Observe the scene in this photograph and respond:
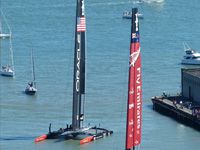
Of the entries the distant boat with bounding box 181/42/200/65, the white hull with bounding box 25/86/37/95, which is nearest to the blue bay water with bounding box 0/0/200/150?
the white hull with bounding box 25/86/37/95

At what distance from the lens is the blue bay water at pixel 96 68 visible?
183ft

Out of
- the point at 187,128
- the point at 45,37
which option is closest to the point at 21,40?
the point at 45,37

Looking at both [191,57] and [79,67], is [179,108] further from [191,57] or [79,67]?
[191,57]

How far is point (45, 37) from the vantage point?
91.4 meters

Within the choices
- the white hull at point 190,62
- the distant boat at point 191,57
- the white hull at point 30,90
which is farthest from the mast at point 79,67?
the distant boat at point 191,57

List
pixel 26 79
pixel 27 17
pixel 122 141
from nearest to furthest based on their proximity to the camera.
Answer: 1. pixel 122 141
2. pixel 26 79
3. pixel 27 17

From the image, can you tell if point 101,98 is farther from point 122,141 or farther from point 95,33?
point 95,33

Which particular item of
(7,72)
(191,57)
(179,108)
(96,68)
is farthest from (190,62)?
(179,108)

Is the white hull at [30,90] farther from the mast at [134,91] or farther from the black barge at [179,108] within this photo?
the mast at [134,91]

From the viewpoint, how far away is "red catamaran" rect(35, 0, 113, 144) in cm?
5422

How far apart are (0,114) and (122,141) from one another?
329 inches

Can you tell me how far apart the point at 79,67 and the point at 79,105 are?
5.13 feet

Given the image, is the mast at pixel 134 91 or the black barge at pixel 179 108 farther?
the black barge at pixel 179 108

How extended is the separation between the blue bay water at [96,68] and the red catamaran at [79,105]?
22.7 inches
